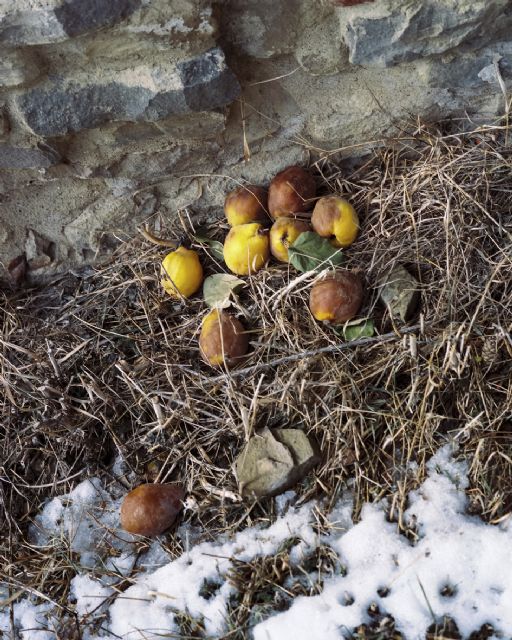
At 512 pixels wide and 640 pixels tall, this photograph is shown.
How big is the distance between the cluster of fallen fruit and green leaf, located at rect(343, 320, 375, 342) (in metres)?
0.03

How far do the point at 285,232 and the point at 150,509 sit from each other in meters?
0.85

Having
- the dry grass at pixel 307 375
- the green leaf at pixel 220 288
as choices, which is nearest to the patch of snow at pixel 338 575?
the dry grass at pixel 307 375

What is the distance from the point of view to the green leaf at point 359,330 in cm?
172

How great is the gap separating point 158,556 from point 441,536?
737mm

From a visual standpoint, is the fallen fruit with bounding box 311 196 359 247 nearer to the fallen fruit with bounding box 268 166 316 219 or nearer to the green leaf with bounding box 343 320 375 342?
the fallen fruit with bounding box 268 166 316 219

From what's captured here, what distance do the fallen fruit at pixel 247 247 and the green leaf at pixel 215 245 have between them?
0.11 meters

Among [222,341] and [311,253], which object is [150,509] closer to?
[222,341]

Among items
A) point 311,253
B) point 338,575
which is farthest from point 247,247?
point 338,575

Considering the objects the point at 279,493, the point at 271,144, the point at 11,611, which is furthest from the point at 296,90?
the point at 11,611

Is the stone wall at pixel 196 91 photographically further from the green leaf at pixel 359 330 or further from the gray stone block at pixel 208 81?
the green leaf at pixel 359 330

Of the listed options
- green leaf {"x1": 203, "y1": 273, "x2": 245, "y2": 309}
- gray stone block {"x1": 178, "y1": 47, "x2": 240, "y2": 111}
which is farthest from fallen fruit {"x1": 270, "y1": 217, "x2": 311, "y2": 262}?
gray stone block {"x1": 178, "y1": 47, "x2": 240, "y2": 111}

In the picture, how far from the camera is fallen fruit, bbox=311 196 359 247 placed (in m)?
1.80

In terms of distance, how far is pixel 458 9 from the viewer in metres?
1.62

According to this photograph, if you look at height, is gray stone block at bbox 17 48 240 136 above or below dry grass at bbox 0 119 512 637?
above
